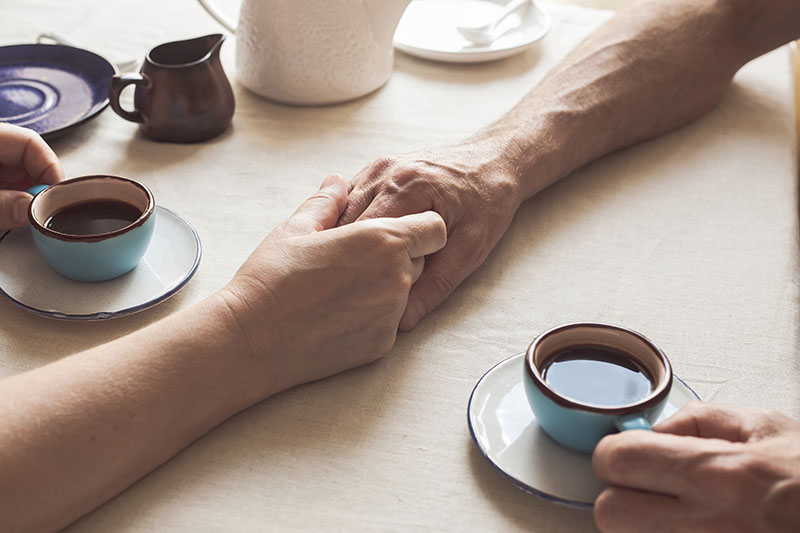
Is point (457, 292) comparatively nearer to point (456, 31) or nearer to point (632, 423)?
point (632, 423)

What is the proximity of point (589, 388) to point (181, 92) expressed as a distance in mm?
695

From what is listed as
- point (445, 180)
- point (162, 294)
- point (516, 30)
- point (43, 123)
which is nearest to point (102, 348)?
point (162, 294)

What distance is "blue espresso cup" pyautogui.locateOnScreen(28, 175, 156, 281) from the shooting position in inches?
30.9

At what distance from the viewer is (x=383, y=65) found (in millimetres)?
1230

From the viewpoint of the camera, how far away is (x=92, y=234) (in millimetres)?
823

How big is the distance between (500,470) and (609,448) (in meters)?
0.09

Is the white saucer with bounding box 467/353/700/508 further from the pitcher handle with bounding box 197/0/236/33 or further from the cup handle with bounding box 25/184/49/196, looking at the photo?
the pitcher handle with bounding box 197/0/236/33

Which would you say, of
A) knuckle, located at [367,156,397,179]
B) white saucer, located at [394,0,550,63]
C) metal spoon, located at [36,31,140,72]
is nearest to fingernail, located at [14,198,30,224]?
knuckle, located at [367,156,397,179]

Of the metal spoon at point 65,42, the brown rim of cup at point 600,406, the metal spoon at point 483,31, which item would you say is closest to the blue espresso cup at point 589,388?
the brown rim of cup at point 600,406

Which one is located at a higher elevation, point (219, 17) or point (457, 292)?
point (219, 17)

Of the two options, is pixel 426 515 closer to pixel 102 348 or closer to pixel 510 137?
pixel 102 348

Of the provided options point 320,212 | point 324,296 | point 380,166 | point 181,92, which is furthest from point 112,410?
point 181,92

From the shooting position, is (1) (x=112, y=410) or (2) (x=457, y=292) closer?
(1) (x=112, y=410)

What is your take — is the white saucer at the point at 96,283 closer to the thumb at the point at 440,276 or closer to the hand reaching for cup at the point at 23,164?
the hand reaching for cup at the point at 23,164
